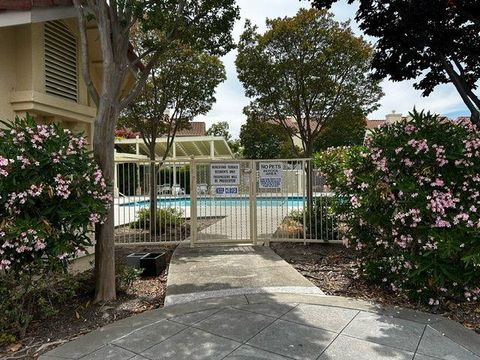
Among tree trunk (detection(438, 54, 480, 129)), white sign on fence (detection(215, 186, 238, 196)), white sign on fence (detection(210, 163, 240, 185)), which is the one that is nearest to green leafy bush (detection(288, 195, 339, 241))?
white sign on fence (detection(215, 186, 238, 196))

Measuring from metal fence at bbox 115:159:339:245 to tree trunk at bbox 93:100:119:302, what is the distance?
10.3 ft

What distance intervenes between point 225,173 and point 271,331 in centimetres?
485

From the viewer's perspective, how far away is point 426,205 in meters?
4.49

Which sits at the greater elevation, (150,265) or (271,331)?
(150,265)

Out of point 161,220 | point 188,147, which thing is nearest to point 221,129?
point 188,147

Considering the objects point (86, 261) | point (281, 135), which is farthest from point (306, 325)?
point (281, 135)

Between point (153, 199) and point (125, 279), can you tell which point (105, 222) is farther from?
point (153, 199)

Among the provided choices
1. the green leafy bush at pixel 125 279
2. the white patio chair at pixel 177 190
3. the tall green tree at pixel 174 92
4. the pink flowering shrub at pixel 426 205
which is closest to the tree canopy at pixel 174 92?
the tall green tree at pixel 174 92

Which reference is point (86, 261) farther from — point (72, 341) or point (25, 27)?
point (25, 27)

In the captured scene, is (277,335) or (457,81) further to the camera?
(457,81)

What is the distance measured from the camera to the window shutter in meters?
6.13

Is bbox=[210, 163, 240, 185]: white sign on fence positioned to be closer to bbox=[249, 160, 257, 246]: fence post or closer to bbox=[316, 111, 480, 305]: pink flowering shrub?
bbox=[249, 160, 257, 246]: fence post

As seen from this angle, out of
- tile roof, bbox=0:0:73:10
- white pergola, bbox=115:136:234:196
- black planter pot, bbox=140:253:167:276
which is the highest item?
white pergola, bbox=115:136:234:196

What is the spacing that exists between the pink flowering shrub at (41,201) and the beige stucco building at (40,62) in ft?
5.51
